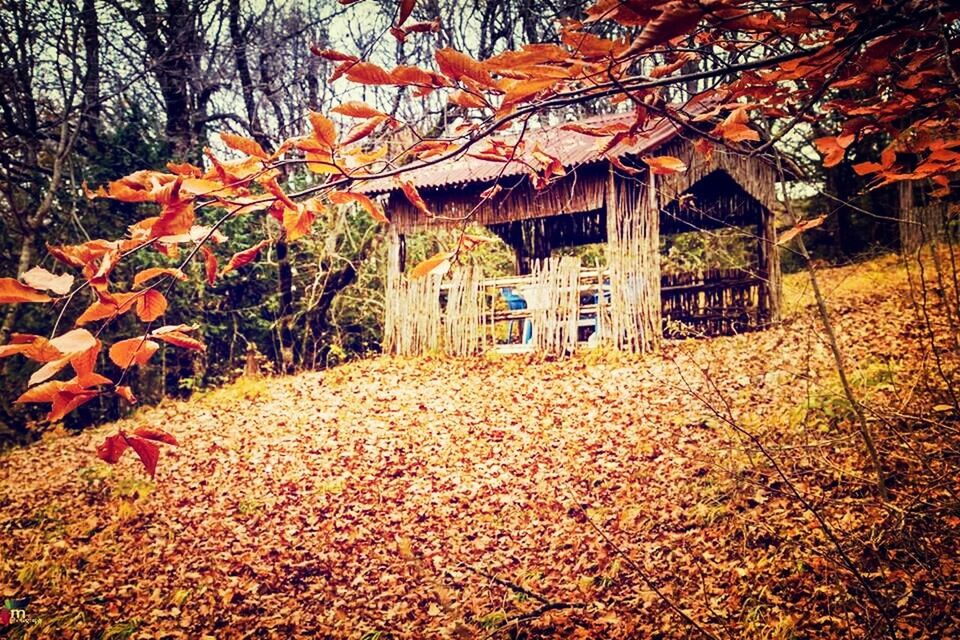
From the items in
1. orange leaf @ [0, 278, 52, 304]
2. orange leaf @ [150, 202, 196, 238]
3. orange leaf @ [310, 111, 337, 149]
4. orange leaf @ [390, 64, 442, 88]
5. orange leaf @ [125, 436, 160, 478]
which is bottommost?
orange leaf @ [125, 436, 160, 478]

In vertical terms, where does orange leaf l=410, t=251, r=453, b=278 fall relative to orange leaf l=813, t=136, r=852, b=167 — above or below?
below

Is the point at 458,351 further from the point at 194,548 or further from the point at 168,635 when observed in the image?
the point at 168,635

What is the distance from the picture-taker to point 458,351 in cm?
1016

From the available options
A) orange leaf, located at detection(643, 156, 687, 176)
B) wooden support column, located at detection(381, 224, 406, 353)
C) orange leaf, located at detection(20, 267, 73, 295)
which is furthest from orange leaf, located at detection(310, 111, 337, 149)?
wooden support column, located at detection(381, 224, 406, 353)

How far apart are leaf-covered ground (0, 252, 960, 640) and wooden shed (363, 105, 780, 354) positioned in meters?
1.59

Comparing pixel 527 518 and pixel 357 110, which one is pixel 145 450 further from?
pixel 527 518

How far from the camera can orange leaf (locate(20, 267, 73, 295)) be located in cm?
97

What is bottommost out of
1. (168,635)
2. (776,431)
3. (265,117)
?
(168,635)

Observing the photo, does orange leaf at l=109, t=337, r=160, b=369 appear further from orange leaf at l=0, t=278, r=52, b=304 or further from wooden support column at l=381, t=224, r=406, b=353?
wooden support column at l=381, t=224, r=406, b=353

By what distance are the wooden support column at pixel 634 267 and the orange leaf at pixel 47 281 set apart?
28.3 ft

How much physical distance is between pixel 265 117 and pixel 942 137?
14322mm

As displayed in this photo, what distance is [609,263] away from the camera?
30.8 feet

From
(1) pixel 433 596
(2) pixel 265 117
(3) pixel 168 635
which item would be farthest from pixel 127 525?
(2) pixel 265 117

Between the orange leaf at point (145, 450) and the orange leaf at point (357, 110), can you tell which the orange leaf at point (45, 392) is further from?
the orange leaf at point (357, 110)
